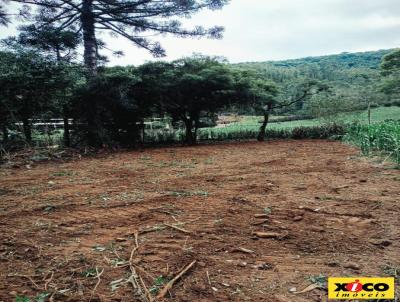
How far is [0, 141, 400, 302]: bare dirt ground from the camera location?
8.06 feet

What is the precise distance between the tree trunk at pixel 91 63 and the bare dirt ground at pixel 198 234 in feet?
19.1

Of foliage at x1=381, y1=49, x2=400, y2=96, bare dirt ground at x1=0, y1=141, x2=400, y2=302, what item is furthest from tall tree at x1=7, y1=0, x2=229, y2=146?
foliage at x1=381, y1=49, x2=400, y2=96

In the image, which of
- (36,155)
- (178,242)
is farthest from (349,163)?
(36,155)

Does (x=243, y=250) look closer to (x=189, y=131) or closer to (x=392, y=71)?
(x=189, y=131)

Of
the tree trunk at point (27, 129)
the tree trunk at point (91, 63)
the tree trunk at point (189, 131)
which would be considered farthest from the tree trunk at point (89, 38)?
the tree trunk at point (189, 131)

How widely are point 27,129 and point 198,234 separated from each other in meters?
9.31

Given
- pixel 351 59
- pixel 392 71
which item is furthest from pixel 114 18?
pixel 351 59

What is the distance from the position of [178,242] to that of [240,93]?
463 inches

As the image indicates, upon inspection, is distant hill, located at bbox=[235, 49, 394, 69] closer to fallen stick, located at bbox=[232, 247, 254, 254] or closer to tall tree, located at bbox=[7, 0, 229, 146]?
tall tree, located at bbox=[7, 0, 229, 146]

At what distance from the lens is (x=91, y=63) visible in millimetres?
12047

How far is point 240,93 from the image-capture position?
47.0 ft

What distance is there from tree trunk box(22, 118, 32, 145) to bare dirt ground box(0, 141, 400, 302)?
4952 mm

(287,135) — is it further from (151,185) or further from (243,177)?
(151,185)

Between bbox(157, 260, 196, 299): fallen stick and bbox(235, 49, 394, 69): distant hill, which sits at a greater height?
bbox(235, 49, 394, 69): distant hill
